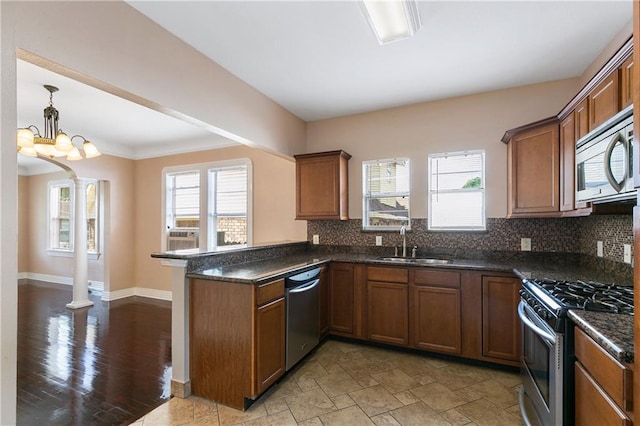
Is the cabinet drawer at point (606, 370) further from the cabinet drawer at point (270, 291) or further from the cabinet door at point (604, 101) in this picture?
the cabinet drawer at point (270, 291)

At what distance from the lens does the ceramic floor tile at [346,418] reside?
6.66 ft

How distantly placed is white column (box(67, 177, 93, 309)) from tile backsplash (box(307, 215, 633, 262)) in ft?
13.0

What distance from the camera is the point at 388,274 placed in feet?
10.1

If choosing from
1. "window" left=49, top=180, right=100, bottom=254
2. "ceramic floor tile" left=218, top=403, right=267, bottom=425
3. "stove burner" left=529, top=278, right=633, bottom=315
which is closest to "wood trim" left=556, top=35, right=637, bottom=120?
"stove burner" left=529, top=278, right=633, bottom=315

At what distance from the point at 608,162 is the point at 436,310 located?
6.05 ft

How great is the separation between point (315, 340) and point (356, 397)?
2.60ft

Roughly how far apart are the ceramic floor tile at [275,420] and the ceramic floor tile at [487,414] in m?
1.21

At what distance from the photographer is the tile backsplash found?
2375 mm

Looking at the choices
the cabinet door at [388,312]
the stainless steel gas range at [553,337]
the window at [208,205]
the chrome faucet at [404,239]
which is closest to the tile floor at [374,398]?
Result: the cabinet door at [388,312]

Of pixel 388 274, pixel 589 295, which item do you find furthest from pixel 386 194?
pixel 589 295

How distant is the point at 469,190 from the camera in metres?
3.43

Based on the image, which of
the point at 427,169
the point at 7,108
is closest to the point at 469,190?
the point at 427,169

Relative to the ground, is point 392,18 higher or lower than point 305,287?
higher

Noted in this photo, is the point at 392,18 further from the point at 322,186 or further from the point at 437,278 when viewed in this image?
the point at 437,278
